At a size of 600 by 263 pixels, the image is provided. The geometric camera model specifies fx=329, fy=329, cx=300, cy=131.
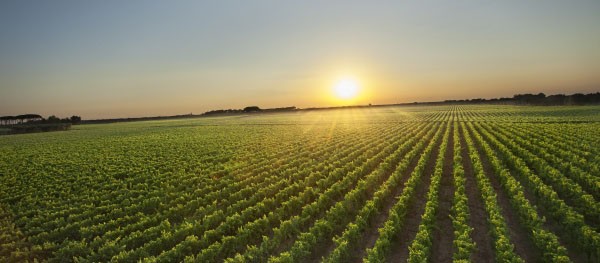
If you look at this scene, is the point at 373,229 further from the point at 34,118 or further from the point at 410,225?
the point at 34,118

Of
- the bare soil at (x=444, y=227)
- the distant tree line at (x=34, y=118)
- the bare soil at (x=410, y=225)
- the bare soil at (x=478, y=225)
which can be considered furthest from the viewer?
the distant tree line at (x=34, y=118)

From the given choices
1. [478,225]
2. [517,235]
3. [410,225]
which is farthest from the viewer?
[410,225]

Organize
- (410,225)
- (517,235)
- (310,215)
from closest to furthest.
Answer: (517,235) < (410,225) < (310,215)

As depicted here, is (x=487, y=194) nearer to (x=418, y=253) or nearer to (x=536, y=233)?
(x=536, y=233)

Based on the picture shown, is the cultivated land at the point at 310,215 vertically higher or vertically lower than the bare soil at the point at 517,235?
higher

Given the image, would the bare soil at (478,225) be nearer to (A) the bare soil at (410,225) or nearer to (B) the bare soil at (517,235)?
(B) the bare soil at (517,235)

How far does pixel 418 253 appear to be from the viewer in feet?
23.4

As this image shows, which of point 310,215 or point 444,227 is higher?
point 310,215

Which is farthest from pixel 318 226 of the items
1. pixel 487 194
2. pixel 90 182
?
pixel 90 182

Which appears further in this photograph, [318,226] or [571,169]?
[571,169]

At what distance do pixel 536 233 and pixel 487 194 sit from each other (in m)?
3.48

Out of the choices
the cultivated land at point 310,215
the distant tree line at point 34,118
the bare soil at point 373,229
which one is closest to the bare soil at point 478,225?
the cultivated land at point 310,215

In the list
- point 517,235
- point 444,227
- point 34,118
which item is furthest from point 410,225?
point 34,118

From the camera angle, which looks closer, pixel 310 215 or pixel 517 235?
pixel 517 235
